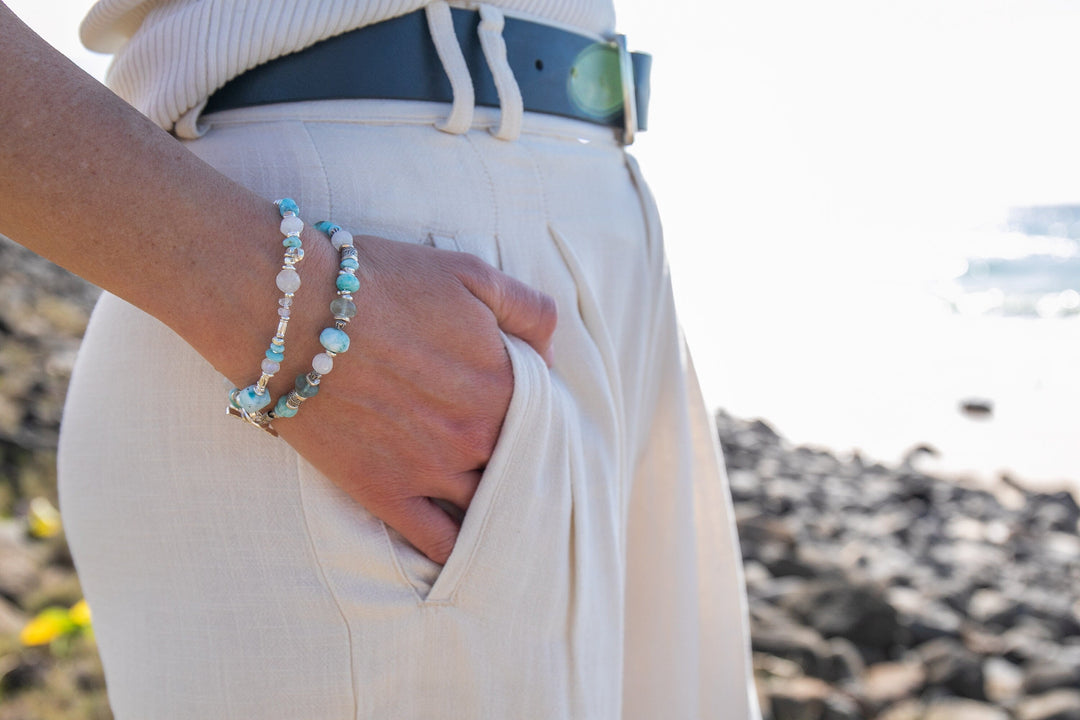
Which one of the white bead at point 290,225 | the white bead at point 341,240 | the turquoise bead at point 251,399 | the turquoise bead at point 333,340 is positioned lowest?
the turquoise bead at point 251,399

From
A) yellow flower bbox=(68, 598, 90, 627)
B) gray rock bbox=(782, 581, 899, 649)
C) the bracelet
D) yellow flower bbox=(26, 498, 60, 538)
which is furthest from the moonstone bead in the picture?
gray rock bbox=(782, 581, 899, 649)

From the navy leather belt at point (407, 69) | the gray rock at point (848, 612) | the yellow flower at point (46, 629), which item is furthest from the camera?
the gray rock at point (848, 612)

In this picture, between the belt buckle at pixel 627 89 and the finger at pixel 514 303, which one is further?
the belt buckle at pixel 627 89

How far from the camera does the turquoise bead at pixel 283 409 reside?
0.79 metres

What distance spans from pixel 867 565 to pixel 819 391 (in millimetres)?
5347

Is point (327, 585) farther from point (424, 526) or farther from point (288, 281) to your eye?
point (288, 281)

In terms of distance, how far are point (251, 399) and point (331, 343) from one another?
0.08 m

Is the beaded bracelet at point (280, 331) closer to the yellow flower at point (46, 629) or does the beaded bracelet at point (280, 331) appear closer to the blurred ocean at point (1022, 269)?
the yellow flower at point (46, 629)

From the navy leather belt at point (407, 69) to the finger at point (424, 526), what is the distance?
42 cm

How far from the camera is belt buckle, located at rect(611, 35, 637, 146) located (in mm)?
1161

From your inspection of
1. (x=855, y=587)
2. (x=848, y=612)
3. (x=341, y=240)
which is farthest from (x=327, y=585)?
(x=855, y=587)

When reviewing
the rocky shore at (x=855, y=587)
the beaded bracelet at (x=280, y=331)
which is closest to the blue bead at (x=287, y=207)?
the beaded bracelet at (x=280, y=331)

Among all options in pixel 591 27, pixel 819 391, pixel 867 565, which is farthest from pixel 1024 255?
pixel 591 27

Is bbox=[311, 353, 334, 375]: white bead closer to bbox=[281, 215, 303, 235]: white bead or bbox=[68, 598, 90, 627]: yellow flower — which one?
bbox=[281, 215, 303, 235]: white bead
